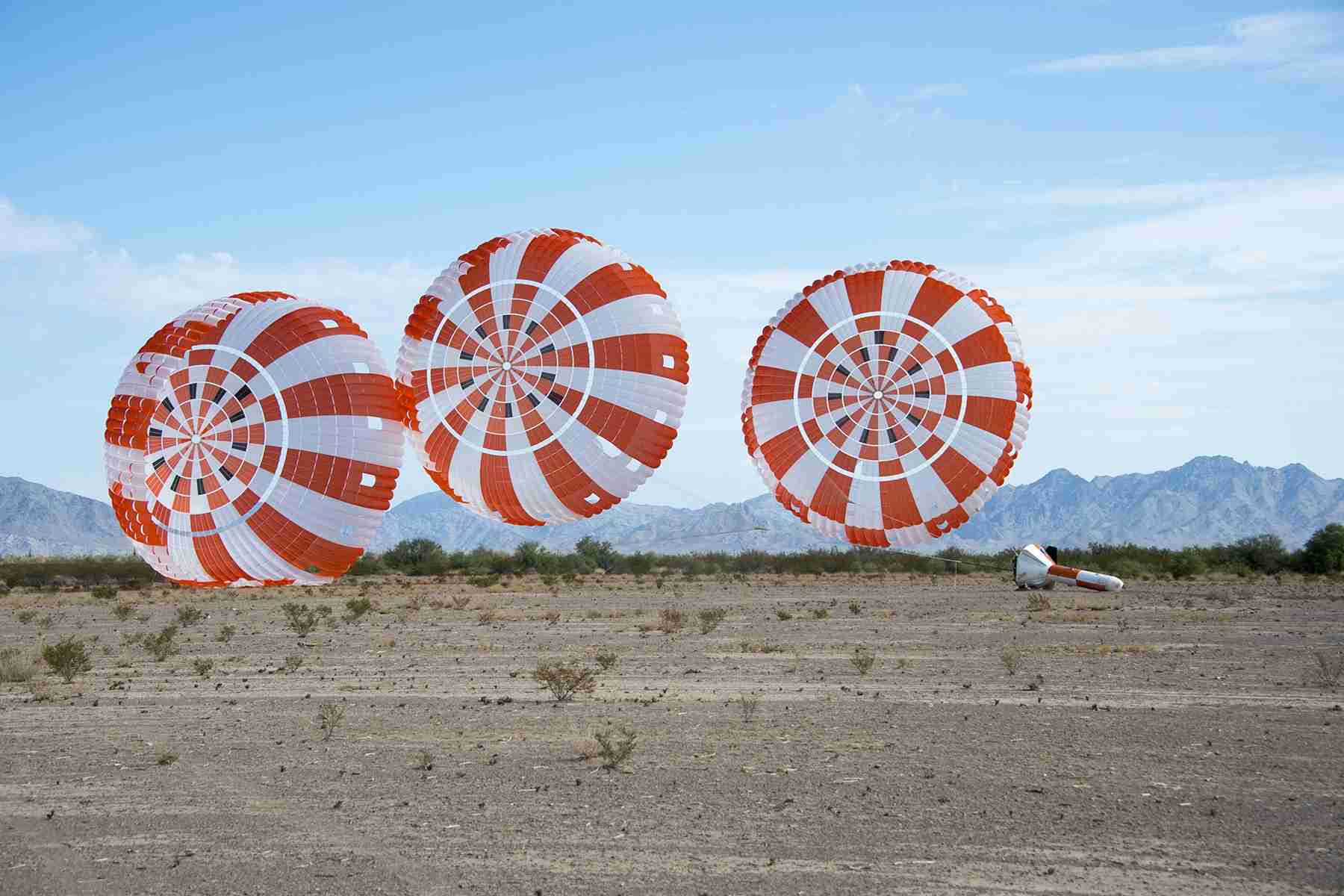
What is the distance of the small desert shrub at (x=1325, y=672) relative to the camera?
20.0m

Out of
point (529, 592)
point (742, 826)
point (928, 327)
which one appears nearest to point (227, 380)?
point (928, 327)

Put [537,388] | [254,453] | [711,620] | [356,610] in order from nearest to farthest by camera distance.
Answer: [537,388]
[254,453]
[711,620]
[356,610]

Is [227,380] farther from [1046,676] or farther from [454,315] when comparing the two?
[1046,676]

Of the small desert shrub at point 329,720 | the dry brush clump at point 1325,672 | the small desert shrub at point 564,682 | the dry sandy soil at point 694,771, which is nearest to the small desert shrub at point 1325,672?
the dry brush clump at point 1325,672

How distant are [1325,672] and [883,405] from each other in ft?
29.6

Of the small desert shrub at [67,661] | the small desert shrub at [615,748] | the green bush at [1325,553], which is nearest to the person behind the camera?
the small desert shrub at [615,748]

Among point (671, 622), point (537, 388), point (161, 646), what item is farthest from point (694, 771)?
point (671, 622)

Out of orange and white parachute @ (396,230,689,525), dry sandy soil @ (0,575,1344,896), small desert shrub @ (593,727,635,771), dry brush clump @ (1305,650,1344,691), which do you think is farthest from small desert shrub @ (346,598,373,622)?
dry brush clump @ (1305,650,1344,691)

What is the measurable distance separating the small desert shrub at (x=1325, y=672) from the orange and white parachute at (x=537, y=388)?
10075mm

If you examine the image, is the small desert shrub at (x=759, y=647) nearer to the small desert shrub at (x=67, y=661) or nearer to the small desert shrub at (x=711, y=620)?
the small desert shrub at (x=711, y=620)

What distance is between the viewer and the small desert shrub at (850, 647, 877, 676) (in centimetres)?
2134

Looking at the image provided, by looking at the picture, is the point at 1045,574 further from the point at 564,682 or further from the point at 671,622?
the point at 564,682

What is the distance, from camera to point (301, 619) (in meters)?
32.3

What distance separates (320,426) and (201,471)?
2.12 meters
